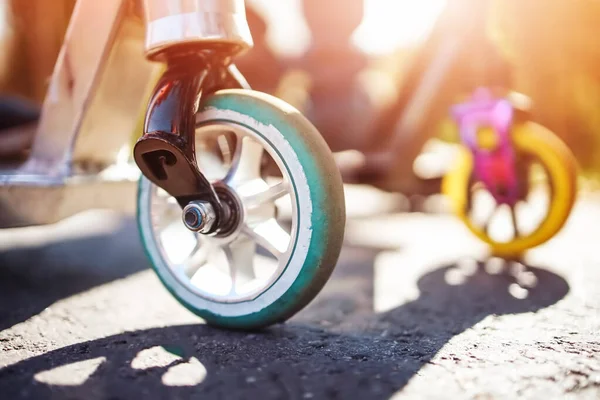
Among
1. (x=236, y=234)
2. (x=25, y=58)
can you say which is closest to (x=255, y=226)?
(x=236, y=234)

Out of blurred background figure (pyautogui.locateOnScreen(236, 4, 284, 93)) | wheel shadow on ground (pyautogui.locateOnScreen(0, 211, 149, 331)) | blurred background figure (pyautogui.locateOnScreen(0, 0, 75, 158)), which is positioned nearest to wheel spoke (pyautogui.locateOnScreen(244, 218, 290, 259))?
wheel shadow on ground (pyautogui.locateOnScreen(0, 211, 149, 331))

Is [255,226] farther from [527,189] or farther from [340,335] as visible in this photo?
[527,189]

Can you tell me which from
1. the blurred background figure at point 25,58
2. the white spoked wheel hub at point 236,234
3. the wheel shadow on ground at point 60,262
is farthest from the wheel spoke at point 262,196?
the blurred background figure at point 25,58

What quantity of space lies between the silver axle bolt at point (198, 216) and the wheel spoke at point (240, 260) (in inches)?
6.2

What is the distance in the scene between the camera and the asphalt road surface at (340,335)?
3.05 ft

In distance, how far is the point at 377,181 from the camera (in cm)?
280

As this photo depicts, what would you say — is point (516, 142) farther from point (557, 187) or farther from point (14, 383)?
point (14, 383)

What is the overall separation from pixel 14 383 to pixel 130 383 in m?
0.21

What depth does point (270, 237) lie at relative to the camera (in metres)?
1.25

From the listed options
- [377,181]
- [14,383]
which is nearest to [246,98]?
[14,383]

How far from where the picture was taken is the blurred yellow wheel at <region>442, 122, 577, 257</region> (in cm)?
192

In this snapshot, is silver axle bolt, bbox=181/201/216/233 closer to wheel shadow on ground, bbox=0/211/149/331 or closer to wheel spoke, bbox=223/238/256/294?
wheel spoke, bbox=223/238/256/294

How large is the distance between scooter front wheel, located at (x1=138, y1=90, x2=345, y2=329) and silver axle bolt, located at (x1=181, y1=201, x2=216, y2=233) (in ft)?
0.32

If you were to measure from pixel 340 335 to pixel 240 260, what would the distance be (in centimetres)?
32
